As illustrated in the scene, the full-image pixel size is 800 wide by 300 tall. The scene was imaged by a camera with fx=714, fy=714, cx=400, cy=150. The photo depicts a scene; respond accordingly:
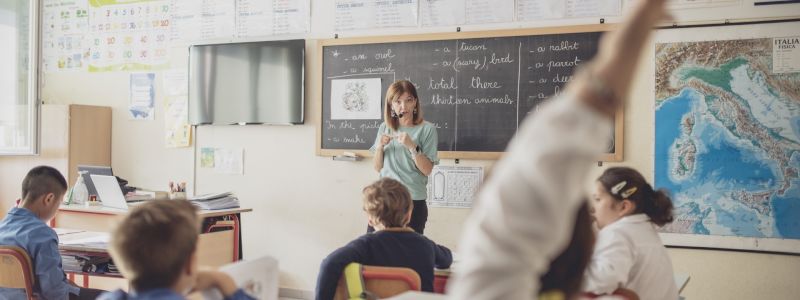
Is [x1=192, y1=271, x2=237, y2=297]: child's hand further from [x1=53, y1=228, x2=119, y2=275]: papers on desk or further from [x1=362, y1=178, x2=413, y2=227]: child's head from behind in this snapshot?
[x1=53, y1=228, x2=119, y2=275]: papers on desk

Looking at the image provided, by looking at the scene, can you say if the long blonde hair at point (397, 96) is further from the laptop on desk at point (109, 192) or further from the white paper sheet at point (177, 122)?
the white paper sheet at point (177, 122)

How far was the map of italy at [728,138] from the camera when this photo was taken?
147 inches

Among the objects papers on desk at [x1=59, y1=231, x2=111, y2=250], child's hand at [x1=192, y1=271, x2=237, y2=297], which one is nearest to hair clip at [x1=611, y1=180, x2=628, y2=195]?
child's hand at [x1=192, y1=271, x2=237, y2=297]

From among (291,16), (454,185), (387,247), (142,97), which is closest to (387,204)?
(387,247)

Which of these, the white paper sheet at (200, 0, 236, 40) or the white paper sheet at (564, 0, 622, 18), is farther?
the white paper sheet at (200, 0, 236, 40)

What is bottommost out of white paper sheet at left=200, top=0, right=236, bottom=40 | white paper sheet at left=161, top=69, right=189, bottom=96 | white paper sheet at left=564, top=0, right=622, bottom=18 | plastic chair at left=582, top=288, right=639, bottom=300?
plastic chair at left=582, top=288, right=639, bottom=300

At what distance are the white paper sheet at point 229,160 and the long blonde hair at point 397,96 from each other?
1.65 metres

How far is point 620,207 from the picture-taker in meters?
2.31

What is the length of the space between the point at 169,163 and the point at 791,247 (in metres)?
4.18

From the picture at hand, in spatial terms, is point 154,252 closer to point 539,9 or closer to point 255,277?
point 255,277

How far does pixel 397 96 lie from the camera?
3846 mm

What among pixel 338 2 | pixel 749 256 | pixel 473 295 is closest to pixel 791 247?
pixel 749 256

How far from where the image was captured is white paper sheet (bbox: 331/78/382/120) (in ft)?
15.4

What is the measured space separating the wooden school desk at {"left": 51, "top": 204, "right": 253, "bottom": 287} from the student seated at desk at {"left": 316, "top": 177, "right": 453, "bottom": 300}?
199 centimetres
